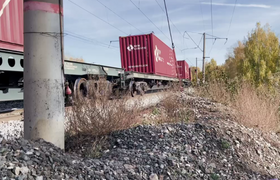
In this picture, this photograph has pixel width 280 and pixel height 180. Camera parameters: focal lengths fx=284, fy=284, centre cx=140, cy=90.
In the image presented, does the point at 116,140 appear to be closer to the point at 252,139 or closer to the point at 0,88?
the point at 252,139

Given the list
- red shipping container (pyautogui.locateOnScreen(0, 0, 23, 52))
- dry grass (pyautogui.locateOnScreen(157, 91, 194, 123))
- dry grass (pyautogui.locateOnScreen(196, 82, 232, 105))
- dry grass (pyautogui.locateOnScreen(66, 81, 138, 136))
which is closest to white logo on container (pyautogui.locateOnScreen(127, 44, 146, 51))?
dry grass (pyautogui.locateOnScreen(196, 82, 232, 105))

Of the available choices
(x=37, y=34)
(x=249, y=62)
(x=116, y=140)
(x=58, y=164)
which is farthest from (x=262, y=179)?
(x=249, y=62)

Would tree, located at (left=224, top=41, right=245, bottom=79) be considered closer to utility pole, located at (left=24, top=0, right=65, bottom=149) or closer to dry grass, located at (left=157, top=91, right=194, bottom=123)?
dry grass, located at (left=157, top=91, right=194, bottom=123)

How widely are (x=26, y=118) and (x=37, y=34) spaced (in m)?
1.01

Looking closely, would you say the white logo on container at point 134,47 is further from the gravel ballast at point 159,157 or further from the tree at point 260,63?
the gravel ballast at point 159,157

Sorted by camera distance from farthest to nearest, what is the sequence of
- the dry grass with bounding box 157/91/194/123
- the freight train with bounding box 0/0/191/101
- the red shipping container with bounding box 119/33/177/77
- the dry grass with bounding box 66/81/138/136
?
1. the red shipping container with bounding box 119/33/177/77
2. the freight train with bounding box 0/0/191/101
3. the dry grass with bounding box 157/91/194/123
4. the dry grass with bounding box 66/81/138/136

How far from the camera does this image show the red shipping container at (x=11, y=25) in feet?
25.3

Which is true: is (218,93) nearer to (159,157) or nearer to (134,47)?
(159,157)

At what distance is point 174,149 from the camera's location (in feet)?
12.6

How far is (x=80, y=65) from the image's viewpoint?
33.3 feet

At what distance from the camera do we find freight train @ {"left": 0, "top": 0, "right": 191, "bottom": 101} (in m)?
7.25

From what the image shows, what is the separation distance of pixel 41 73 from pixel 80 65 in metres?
6.90

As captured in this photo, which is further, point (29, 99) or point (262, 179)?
point (262, 179)

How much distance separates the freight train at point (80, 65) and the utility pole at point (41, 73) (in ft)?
3.42
